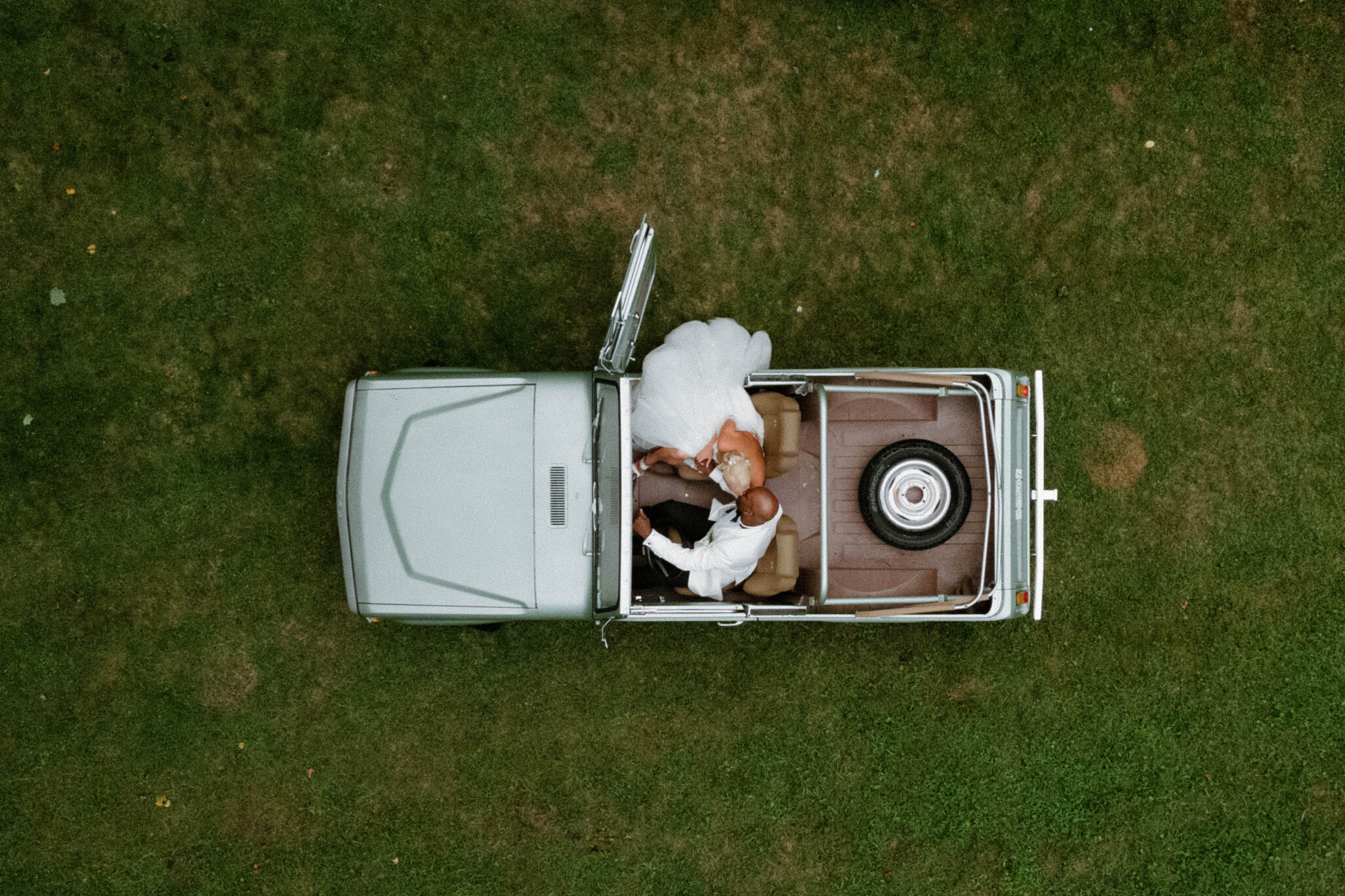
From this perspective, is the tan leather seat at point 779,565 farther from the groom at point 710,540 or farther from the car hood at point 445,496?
the car hood at point 445,496

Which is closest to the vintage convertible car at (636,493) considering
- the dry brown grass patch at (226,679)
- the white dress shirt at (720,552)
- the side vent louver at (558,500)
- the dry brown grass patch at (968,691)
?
the side vent louver at (558,500)

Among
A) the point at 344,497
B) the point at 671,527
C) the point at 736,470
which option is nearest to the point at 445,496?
the point at 344,497

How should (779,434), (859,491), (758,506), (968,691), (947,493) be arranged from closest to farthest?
(758,506)
(779,434)
(947,493)
(859,491)
(968,691)

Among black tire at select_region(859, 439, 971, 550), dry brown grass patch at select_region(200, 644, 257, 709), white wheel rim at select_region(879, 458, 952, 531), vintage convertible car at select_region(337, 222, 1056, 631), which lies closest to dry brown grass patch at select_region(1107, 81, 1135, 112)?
vintage convertible car at select_region(337, 222, 1056, 631)

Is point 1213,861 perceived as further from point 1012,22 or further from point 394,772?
point 1012,22

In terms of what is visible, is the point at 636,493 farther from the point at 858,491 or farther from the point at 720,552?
the point at 858,491

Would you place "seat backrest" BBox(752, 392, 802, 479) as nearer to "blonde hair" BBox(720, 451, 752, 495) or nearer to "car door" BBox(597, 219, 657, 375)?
"blonde hair" BBox(720, 451, 752, 495)

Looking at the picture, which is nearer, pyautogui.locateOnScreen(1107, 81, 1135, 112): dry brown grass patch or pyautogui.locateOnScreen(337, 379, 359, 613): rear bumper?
pyautogui.locateOnScreen(337, 379, 359, 613): rear bumper
